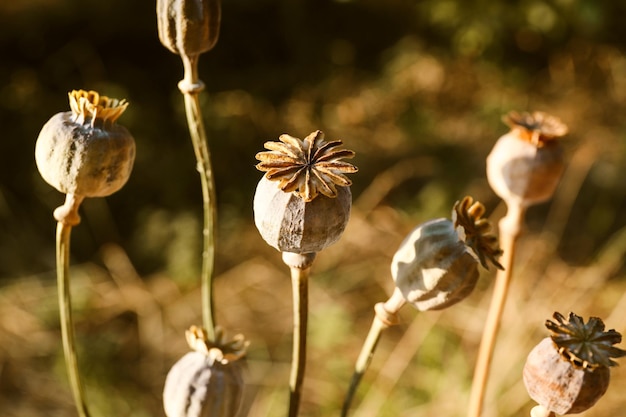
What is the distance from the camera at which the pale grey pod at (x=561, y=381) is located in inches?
10.9

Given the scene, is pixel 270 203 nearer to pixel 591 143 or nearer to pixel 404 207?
pixel 404 207

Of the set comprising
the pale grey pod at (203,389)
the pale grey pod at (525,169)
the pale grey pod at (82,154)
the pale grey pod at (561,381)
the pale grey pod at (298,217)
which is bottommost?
the pale grey pod at (561,381)

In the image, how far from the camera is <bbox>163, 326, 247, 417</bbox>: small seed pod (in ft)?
1.09

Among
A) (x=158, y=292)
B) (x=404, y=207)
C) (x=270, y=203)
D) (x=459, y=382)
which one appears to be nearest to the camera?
(x=270, y=203)

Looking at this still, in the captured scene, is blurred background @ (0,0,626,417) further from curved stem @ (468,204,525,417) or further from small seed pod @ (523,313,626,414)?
small seed pod @ (523,313,626,414)

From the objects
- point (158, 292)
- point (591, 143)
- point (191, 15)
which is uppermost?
point (591, 143)

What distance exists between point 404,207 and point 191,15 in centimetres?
94

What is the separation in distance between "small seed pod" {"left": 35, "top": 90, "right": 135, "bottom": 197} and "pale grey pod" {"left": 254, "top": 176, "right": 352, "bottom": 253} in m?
0.08

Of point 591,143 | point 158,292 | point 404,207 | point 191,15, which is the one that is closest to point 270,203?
point 191,15

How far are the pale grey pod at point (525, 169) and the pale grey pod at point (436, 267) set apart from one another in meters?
0.11

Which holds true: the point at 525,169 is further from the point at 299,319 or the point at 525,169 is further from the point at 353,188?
the point at 353,188

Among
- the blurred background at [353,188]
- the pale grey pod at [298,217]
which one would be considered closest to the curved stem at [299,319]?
the pale grey pod at [298,217]

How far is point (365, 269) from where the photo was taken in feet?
3.85

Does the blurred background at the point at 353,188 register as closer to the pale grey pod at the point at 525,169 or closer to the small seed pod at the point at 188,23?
the pale grey pod at the point at 525,169
